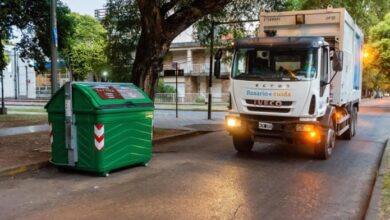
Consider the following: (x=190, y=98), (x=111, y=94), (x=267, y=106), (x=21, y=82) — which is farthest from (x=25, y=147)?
(x=21, y=82)

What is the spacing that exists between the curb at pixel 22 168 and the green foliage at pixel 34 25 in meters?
9.60

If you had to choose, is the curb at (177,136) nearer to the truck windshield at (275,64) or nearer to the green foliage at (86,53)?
the truck windshield at (275,64)

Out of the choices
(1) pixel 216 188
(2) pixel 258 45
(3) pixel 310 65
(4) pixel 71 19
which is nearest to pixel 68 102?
(1) pixel 216 188

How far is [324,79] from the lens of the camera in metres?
10.1

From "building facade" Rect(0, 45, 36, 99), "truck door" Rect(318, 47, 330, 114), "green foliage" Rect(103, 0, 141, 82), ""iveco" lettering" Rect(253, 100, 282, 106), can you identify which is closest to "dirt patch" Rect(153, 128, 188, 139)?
"green foliage" Rect(103, 0, 141, 82)

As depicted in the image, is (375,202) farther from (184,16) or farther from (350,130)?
(350,130)

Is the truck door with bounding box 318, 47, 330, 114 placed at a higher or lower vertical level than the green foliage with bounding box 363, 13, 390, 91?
lower

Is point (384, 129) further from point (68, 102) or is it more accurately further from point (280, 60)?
point (68, 102)

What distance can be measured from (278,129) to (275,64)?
145cm

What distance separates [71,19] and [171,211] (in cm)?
1593

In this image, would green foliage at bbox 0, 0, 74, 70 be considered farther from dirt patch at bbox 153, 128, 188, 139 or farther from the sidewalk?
dirt patch at bbox 153, 128, 188, 139

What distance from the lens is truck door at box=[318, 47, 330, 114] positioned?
9969 mm

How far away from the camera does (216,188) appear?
7.56 m

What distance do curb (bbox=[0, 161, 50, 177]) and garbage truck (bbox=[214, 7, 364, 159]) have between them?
165 inches
